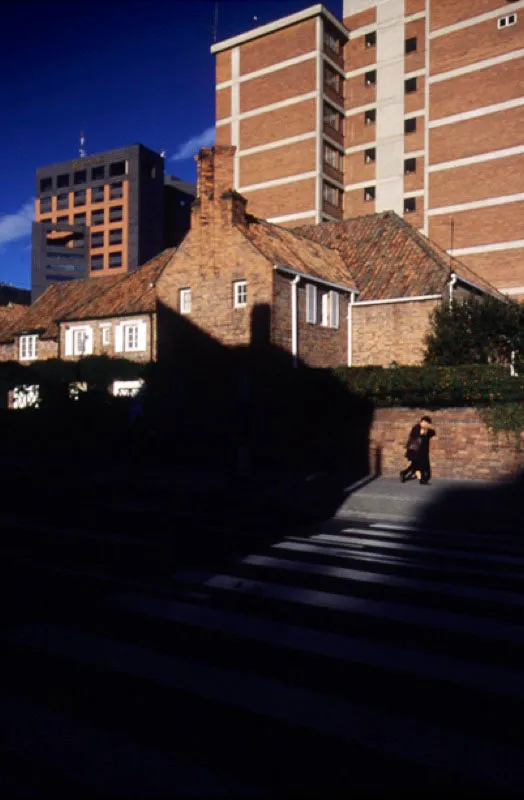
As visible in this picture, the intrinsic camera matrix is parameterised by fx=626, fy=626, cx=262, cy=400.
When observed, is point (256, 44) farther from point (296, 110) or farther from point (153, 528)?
point (153, 528)

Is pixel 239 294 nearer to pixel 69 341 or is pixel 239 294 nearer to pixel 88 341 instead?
pixel 88 341

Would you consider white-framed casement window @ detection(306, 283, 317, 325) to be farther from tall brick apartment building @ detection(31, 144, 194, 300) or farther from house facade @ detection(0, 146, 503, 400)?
tall brick apartment building @ detection(31, 144, 194, 300)

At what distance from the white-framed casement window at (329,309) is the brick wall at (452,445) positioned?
890 cm

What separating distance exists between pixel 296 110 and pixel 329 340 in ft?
99.9

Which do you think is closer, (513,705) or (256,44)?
(513,705)

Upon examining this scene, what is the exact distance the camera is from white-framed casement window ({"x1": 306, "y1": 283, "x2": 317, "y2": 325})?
24.6m

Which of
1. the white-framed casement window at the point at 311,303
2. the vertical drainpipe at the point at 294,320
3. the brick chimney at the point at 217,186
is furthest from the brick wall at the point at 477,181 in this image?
the vertical drainpipe at the point at 294,320

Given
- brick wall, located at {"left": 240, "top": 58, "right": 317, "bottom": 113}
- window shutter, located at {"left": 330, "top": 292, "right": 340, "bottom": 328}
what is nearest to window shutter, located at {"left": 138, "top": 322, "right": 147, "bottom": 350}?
window shutter, located at {"left": 330, "top": 292, "right": 340, "bottom": 328}

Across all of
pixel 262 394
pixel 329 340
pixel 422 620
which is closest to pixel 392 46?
pixel 329 340

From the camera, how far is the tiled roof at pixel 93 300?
112ft

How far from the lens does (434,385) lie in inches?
655

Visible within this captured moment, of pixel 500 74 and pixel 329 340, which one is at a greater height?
pixel 500 74

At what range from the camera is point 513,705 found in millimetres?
3777

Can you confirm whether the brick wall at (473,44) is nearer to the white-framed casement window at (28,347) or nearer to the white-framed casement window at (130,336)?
the white-framed casement window at (130,336)
